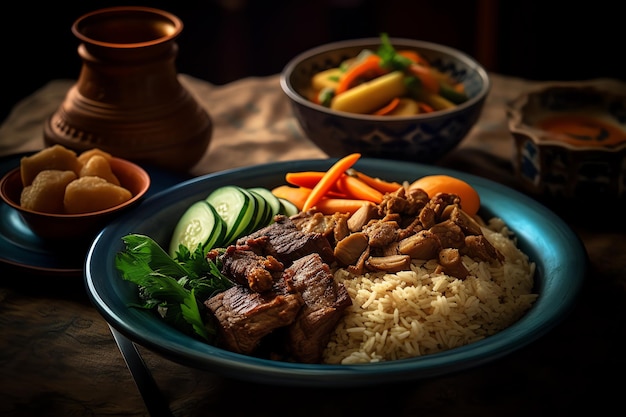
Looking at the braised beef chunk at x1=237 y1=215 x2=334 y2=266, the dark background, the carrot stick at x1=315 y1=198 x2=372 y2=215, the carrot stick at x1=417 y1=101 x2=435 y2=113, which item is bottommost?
the dark background

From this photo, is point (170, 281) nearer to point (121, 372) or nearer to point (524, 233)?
point (121, 372)

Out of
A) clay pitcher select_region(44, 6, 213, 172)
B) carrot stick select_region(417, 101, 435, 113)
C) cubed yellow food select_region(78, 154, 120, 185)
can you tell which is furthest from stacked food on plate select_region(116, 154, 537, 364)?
carrot stick select_region(417, 101, 435, 113)

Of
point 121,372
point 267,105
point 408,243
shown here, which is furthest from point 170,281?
point 267,105

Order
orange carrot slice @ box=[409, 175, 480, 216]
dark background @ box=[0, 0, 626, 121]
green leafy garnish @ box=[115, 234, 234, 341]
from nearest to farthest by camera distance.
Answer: green leafy garnish @ box=[115, 234, 234, 341], orange carrot slice @ box=[409, 175, 480, 216], dark background @ box=[0, 0, 626, 121]

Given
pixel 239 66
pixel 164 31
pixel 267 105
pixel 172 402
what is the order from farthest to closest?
pixel 239 66 → pixel 267 105 → pixel 164 31 → pixel 172 402

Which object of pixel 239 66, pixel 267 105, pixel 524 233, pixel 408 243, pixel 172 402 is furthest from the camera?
pixel 239 66

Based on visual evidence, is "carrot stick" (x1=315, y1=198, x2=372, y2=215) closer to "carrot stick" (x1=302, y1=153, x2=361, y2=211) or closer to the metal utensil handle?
"carrot stick" (x1=302, y1=153, x2=361, y2=211)

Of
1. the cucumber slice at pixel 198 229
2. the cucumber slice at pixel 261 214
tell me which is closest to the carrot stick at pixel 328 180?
the cucumber slice at pixel 261 214
